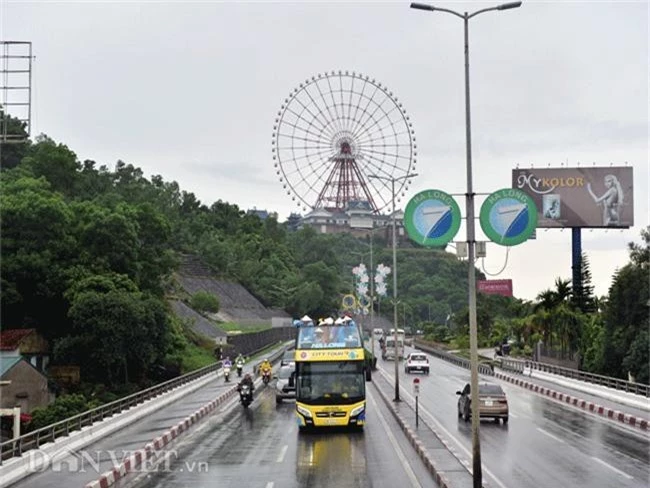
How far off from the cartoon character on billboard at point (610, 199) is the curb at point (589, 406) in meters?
27.6

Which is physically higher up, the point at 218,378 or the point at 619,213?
the point at 619,213

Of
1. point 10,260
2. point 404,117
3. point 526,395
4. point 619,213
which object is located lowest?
point 526,395

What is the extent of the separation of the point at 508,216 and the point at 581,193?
212 feet

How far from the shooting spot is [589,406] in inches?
1567

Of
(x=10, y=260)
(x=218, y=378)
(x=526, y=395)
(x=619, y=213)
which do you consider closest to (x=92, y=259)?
(x=10, y=260)

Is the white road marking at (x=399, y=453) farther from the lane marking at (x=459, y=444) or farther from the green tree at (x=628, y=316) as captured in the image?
the green tree at (x=628, y=316)

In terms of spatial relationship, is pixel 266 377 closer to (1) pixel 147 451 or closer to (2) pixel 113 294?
(2) pixel 113 294

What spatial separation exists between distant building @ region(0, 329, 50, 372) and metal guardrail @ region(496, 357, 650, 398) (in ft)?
102

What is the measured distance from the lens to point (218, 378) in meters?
58.6

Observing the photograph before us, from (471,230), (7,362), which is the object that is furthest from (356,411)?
(7,362)

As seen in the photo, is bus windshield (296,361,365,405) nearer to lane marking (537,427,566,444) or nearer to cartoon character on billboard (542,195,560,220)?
lane marking (537,427,566,444)

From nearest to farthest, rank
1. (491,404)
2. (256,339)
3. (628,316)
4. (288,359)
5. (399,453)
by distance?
(399,453) < (491,404) < (288,359) < (628,316) < (256,339)

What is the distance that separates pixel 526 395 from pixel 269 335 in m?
49.7

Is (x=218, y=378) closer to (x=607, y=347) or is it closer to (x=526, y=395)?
(x=526, y=395)
